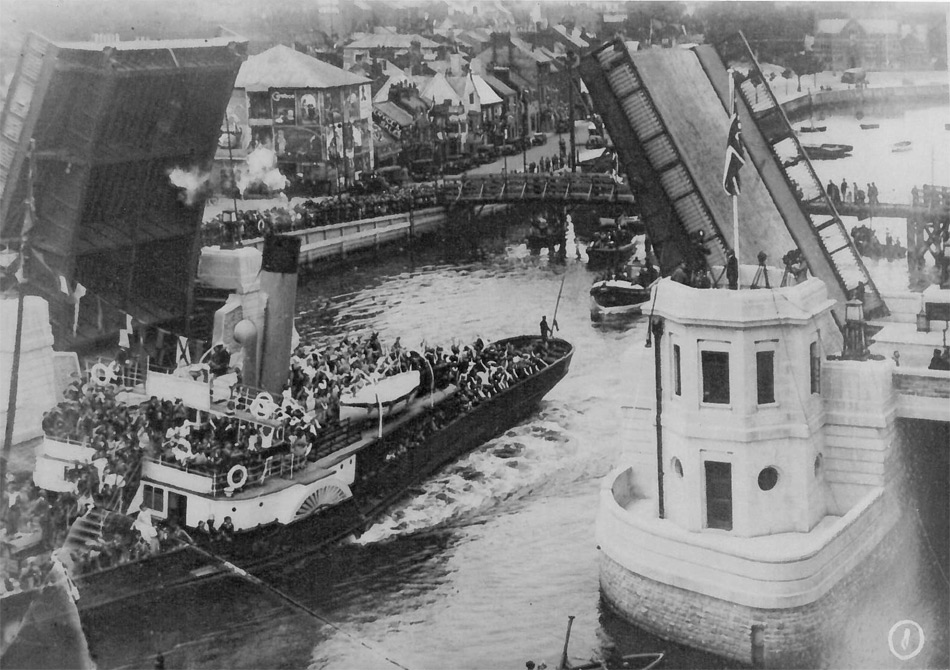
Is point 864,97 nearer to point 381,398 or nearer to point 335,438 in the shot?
point 381,398

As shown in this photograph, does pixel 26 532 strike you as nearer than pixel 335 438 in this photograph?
Yes

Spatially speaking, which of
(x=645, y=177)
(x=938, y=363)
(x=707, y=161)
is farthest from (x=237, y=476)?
(x=938, y=363)

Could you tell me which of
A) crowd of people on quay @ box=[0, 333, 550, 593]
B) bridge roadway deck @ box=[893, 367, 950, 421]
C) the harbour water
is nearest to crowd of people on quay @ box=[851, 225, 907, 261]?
the harbour water

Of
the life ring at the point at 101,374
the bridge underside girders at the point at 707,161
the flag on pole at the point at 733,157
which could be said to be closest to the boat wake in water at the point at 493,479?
the bridge underside girders at the point at 707,161

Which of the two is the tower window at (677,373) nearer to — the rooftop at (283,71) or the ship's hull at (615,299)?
the ship's hull at (615,299)

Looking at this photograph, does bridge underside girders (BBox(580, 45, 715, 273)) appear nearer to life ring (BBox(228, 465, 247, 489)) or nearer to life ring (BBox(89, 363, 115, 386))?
life ring (BBox(228, 465, 247, 489))

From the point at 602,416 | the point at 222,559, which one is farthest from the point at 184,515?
the point at 602,416
